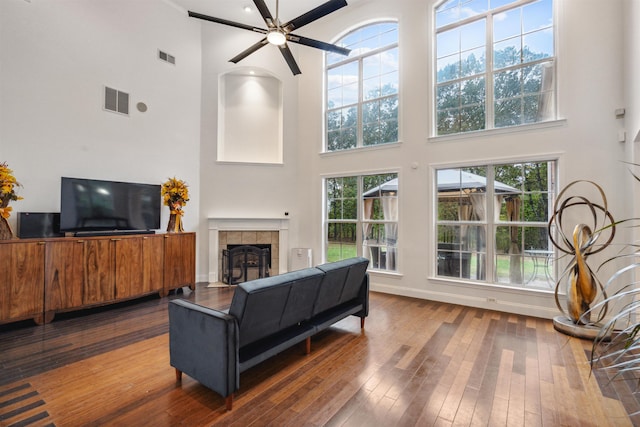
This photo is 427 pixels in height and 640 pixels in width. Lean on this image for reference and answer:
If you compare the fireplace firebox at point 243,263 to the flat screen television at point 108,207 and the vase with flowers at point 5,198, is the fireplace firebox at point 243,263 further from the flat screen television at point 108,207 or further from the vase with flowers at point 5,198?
the vase with flowers at point 5,198

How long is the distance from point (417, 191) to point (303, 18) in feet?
10.3

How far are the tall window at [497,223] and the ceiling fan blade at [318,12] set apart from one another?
3.03m

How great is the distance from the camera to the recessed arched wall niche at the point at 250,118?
6586 millimetres

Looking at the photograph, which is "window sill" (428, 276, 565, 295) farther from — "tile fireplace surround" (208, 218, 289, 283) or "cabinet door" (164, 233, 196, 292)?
"cabinet door" (164, 233, 196, 292)

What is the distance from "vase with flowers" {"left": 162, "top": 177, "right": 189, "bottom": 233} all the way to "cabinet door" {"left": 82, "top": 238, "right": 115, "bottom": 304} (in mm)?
1155

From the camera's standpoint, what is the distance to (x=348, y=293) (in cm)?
354

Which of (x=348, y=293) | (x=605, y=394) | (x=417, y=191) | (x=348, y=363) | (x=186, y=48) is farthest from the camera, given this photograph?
(x=186, y=48)

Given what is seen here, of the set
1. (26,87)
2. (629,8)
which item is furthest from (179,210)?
(629,8)

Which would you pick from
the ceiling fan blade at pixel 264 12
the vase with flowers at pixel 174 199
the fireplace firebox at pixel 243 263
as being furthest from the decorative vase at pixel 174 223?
the ceiling fan blade at pixel 264 12

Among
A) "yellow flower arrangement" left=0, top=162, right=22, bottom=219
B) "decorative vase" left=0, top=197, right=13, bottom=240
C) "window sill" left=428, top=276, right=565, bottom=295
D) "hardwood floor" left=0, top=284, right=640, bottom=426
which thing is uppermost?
"yellow flower arrangement" left=0, top=162, right=22, bottom=219

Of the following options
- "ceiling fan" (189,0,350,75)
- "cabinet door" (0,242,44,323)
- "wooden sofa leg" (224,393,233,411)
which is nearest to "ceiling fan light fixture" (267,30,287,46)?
"ceiling fan" (189,0,350,75)

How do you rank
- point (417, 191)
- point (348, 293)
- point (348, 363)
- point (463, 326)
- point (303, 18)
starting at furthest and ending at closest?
point (417, 191) → point (463, 326) → point (348, 293) → point (303, 18) → point (348, 363)

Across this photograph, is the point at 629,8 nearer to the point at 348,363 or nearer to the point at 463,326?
the point at 463,326

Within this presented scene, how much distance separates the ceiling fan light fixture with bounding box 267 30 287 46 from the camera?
11.4 feet
